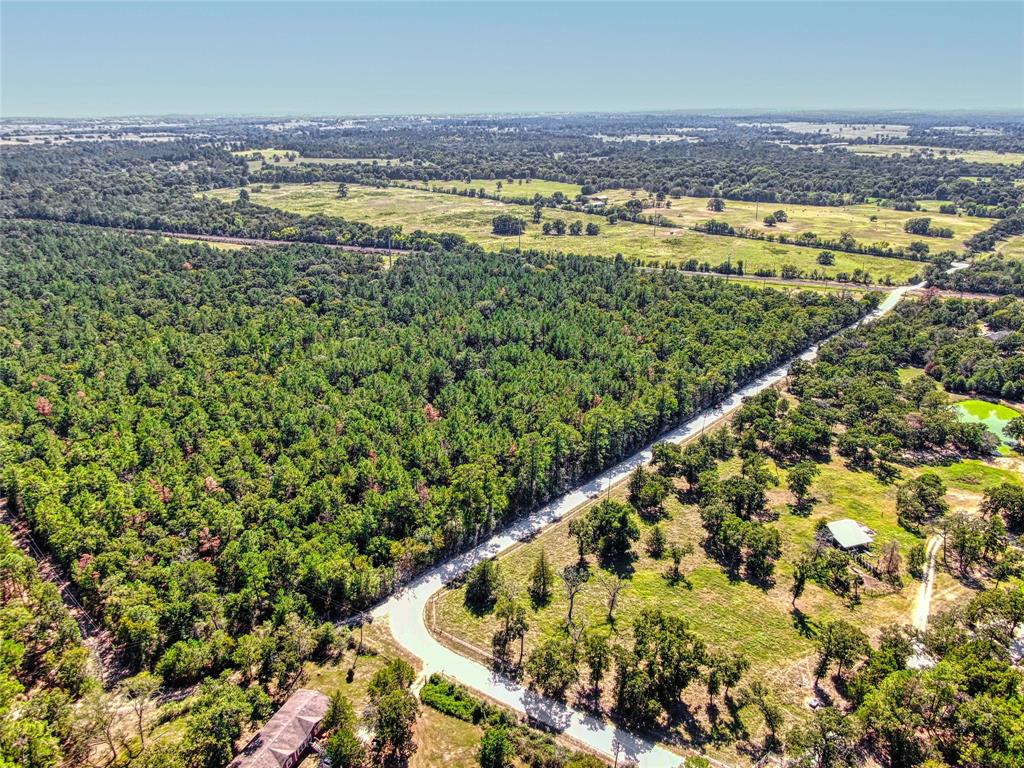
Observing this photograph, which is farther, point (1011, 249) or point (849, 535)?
point (1011, 249)

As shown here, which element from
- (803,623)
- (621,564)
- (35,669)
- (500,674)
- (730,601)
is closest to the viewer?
(35,669)

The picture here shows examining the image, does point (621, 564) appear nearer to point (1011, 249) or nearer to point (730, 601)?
point (730, 601)

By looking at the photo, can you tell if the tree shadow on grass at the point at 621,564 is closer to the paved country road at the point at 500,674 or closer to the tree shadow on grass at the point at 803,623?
the paved country road at the point at 500,674

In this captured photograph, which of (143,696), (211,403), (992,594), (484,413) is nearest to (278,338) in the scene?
(211,403)

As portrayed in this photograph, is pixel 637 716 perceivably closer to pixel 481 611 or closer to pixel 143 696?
pixel 481 611

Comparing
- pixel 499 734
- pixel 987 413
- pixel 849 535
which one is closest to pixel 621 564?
pixel 849 535

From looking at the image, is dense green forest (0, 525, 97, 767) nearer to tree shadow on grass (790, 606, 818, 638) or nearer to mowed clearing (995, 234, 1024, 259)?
tree shadow on grass (790, 606, 818, 638)

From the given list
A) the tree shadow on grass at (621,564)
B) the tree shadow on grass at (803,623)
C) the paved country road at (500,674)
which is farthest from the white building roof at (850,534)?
the paved country road at (500,674)
